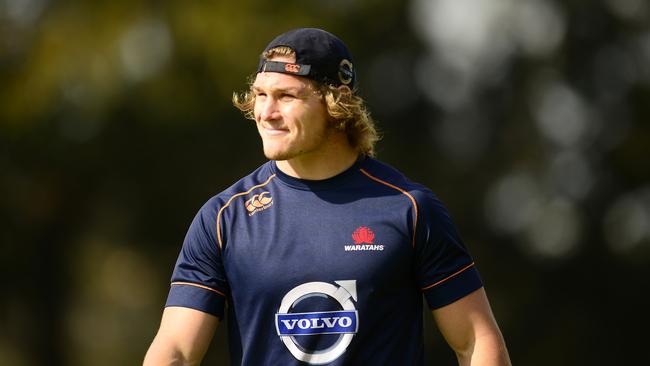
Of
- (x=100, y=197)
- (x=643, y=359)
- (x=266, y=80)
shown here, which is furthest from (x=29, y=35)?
(x=266, y=80)

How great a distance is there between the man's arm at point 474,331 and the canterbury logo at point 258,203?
893 millimetres

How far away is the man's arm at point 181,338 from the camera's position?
5648mm

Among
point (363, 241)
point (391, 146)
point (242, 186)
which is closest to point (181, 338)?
point (242, 186)

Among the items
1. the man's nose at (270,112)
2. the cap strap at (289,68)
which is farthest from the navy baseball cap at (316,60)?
the man's nose at (270,112)

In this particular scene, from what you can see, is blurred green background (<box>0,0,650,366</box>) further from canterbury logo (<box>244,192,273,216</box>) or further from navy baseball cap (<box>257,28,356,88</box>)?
canterbury logo (<box>244,192,273,216</box>)

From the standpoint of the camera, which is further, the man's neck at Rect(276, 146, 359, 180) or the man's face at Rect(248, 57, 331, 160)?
the man's neck at Rect(276, 146, 359, 180)

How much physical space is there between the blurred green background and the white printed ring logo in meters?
15.9

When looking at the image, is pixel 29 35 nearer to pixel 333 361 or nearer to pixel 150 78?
pixel 150 78

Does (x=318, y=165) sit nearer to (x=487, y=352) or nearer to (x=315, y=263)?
(x=315, y=263)

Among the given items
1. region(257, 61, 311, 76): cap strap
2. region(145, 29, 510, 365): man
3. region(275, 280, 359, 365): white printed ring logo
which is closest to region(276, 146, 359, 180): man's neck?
region(145, 29, 510, 365): man

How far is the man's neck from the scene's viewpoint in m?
5.88

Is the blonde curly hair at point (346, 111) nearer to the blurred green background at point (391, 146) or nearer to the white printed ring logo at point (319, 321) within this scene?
the white printed ring logo at point (319, 321)

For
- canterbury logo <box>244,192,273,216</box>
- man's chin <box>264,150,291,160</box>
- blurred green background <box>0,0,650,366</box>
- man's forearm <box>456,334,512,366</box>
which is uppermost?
man's chin <box>264,150,291,160</box>

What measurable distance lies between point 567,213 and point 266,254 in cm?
1847
